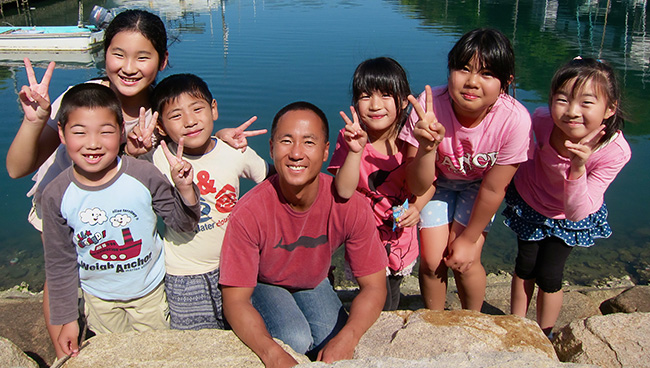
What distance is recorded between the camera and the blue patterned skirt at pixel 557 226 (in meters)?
2.75

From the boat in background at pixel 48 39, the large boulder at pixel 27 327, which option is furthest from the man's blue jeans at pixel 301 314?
the boat in background at pixel 48 39

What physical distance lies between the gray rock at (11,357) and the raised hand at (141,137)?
3.60ft

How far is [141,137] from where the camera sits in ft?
8.01

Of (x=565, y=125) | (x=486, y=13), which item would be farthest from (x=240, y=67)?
(x=486, y=13)

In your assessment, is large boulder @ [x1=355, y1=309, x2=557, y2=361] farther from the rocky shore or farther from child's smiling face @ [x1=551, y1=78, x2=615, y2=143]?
child's smiling face @ [x1=551, y1=78, x2=615, y2=143]

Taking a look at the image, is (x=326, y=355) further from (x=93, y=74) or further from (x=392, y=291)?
(x=93, y=74)

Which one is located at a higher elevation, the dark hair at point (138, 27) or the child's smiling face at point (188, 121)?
the dark hair at point (138, 27)

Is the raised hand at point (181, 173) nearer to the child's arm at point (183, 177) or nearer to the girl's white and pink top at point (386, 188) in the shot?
the child's arm at point (183, 177)

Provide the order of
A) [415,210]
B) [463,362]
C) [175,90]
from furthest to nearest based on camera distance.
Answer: [415,210]
[175,90]
[463,362]

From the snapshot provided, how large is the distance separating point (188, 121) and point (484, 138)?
58.4 inches

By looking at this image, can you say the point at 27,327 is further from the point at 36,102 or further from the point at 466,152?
the point at 466,152

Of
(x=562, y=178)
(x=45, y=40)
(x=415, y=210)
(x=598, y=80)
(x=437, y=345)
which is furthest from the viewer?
(x=45, y=40)

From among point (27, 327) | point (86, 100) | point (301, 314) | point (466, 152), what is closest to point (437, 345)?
point (301, 314)

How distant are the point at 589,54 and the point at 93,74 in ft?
41.0
